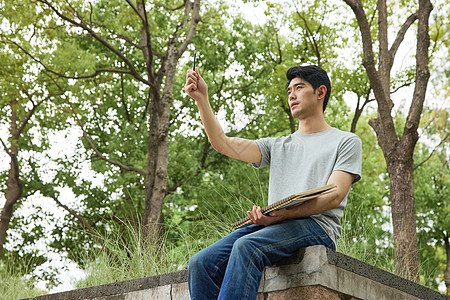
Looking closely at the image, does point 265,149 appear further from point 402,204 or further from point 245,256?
point 402,204

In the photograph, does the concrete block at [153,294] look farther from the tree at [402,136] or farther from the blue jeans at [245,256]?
the tree at [402,136]

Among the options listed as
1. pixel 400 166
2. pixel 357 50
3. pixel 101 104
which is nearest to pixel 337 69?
pixel 357 50

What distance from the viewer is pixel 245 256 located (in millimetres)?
2393

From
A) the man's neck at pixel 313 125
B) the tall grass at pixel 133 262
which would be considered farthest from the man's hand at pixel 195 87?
the tall grass at pixel 133 262

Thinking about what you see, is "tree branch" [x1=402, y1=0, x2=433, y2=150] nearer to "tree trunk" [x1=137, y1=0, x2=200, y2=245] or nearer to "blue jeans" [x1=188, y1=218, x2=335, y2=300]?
"tree trunk" [x1=137, y1=0, x2=200, y2=245]

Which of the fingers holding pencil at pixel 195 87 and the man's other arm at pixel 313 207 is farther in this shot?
the fingers holding pencil at pixel 195 87

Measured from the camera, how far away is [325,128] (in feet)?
9.61

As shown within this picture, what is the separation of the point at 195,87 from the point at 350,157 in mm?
846

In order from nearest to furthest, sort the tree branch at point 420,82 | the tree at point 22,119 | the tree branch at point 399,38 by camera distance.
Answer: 1. the tree branch at point 420,82
2. the tree branch at point 399,38
3. the tree at point 22,119

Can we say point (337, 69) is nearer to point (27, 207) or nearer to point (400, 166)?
point (400, 166)

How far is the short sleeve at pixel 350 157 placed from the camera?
2611 mm

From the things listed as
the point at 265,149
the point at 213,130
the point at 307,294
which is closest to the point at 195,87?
the point at 213,130

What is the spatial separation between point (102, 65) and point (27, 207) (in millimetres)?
4757

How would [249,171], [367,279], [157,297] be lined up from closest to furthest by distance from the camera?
[367,279] → [157,297] → [249,171]
